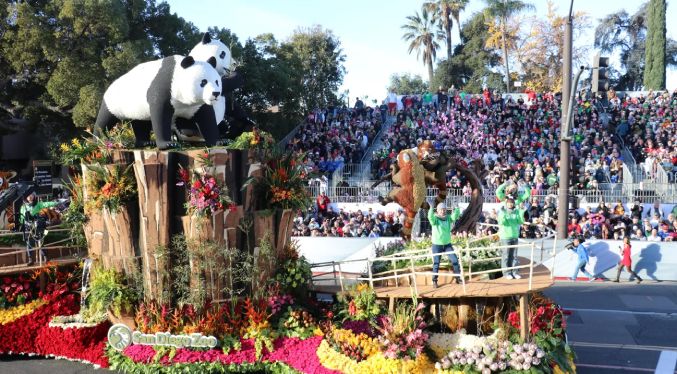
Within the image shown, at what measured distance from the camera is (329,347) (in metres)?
9.69

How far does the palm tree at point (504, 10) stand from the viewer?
4806 centimetres

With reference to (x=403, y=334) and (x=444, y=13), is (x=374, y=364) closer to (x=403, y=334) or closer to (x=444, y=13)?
(x=403, y=334)

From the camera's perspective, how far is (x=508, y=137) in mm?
28375

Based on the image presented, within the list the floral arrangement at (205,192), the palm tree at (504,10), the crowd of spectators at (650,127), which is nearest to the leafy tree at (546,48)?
the palm tree at (504,10)

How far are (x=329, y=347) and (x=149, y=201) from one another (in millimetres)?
3676

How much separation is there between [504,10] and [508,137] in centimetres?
2343

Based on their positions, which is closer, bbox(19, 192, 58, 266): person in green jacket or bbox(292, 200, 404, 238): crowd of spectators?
bbox(19, 192, 58, 266): person in green jacket

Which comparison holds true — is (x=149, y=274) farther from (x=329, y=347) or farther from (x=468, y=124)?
(x=468, y=124)

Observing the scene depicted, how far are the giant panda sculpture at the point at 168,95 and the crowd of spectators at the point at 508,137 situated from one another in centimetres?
1364

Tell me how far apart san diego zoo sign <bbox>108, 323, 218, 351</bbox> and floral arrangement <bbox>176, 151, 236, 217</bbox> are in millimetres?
1934

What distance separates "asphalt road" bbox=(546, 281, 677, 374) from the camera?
461 inches

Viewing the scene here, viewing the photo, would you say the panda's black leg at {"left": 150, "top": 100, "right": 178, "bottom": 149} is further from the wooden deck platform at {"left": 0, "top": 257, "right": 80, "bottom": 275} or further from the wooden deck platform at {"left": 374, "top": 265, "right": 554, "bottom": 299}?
the wooden deck platform at {"left": 374, "top": 265, "right": 554, "bottom": 299}

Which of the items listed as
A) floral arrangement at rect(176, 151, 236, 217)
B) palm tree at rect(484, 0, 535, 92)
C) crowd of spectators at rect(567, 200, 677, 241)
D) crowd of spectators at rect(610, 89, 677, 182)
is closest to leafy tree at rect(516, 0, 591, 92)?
palm tree at rect(484, 0, 535, 92)

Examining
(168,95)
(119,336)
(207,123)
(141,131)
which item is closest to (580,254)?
(207,123)
